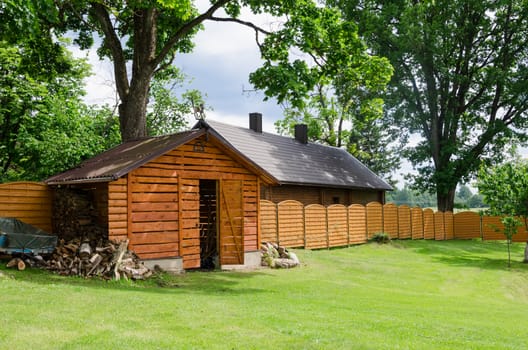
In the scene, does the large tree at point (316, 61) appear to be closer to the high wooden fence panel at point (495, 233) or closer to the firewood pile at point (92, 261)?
the firewood pile at point (92, 261)

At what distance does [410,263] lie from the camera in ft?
63.9

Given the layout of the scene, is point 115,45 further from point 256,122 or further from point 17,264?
point 256,122

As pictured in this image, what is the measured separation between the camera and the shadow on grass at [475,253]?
20.4 m

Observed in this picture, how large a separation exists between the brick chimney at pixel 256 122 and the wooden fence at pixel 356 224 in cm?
742

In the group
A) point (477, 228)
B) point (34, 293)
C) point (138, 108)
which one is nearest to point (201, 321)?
point (34, 293)

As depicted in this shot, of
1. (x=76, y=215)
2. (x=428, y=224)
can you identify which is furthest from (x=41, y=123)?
(x=428, y=224)

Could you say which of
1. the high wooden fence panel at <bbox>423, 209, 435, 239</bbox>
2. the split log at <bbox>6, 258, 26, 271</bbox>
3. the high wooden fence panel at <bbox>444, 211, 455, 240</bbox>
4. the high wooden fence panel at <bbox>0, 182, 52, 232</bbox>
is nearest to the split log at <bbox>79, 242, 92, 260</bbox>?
the split log at <bbox>6, 258, 26, 271</bbox>

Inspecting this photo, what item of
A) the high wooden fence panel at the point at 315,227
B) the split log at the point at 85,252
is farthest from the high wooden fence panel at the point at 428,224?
the split log at the point at 85,252

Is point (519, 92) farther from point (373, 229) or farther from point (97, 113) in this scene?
point (97, 113)

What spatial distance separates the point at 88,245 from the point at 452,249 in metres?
20.3

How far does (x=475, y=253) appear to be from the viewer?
2555 cm

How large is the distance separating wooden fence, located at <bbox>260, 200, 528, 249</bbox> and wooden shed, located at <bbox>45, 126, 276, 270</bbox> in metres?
3.63

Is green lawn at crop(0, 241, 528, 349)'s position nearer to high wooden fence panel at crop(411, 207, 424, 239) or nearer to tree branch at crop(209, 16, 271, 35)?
tree branch at crop(209, 16, 271, 35)

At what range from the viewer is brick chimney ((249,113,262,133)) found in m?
28.3
